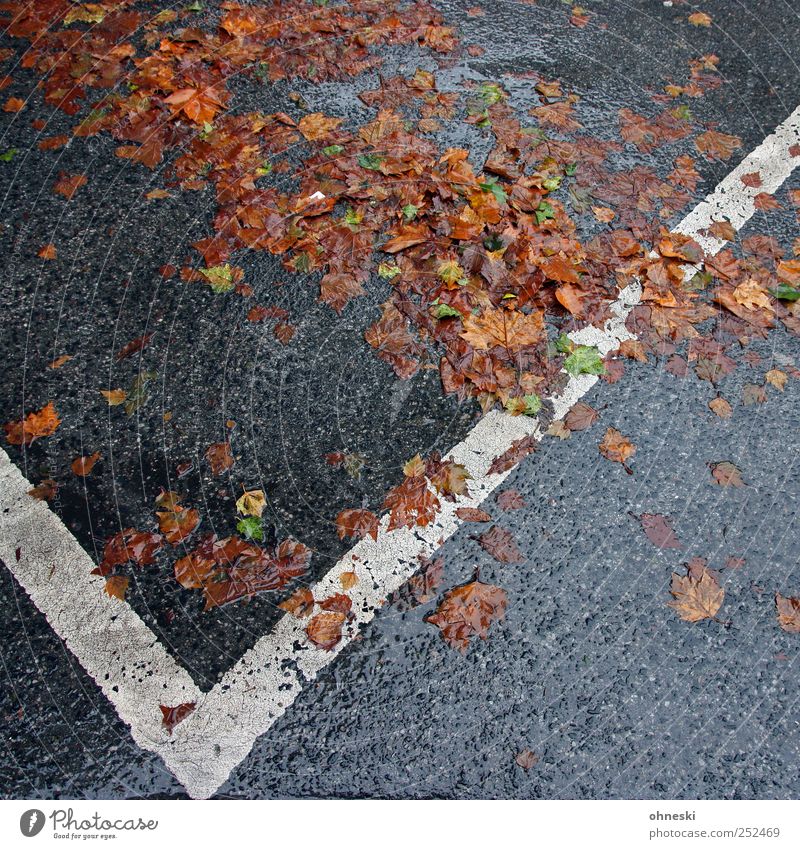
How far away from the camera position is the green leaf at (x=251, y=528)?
99.1 inches

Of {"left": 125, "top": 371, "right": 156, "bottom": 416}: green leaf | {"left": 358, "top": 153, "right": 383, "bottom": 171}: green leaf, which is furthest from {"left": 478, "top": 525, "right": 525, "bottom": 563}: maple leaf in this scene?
{"left": 358, "top": 153, "right": 383, "bottom": 171}: green leaf

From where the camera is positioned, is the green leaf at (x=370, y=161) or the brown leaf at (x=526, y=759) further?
the green leaf at (x=370, y=161)

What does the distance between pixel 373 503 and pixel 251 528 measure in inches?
17.8

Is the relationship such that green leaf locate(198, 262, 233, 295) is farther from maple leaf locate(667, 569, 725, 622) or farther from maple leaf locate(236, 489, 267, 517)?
maple leaf locate(667, 569, 725, 622)

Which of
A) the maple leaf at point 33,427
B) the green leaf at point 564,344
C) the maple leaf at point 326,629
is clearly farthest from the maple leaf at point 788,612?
the maple leaf at point 33,427

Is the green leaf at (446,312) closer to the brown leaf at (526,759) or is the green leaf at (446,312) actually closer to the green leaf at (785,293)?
the green leaf at (785,293)

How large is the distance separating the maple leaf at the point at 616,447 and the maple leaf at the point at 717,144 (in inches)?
73.2

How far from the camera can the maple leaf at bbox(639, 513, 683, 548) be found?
2.51 metres

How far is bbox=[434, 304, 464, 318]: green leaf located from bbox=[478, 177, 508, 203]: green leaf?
2.36 feet

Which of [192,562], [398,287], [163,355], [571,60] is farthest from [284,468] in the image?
[571,60]

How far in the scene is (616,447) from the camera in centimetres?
271

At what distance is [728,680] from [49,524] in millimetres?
2416

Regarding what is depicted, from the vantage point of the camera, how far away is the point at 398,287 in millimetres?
3092

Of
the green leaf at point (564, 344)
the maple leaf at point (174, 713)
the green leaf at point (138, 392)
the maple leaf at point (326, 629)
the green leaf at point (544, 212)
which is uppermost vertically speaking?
the green leaf at point (544, 212)
